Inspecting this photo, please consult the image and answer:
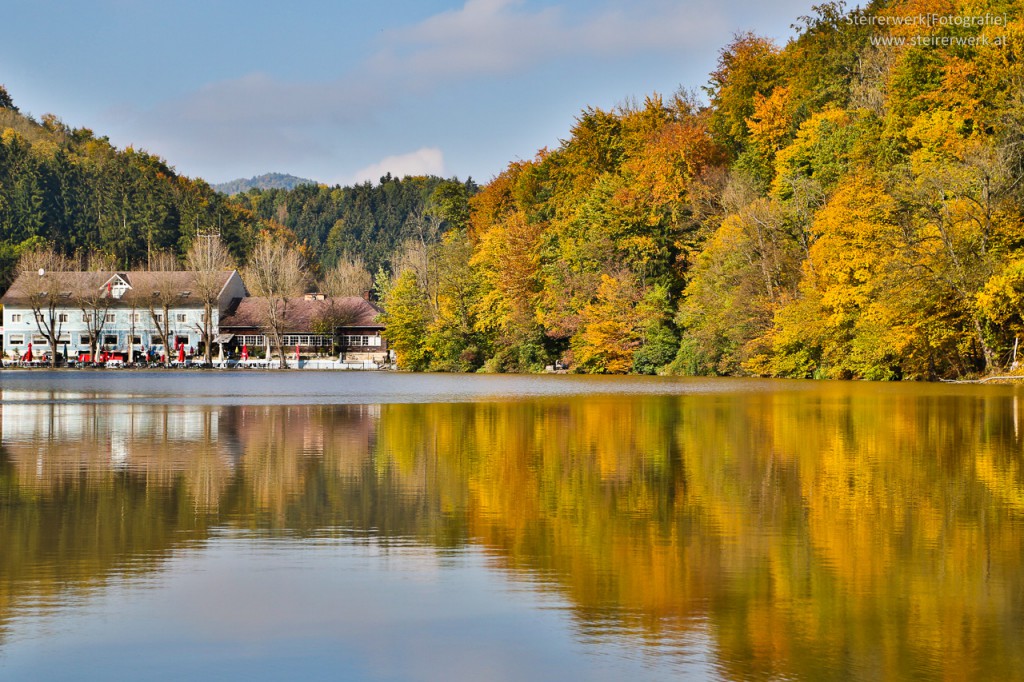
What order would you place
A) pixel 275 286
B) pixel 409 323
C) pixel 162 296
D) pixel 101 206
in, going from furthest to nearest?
pixel 101 206 → pixel 275 286 → pixel 162 296 → pixel 409 323

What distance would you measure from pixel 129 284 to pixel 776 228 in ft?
253

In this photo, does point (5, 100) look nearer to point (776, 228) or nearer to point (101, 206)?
point (101, 206)

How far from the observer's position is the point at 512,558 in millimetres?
10195

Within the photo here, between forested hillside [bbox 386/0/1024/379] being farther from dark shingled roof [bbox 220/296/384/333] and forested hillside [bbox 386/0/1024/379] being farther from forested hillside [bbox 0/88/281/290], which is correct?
forested hillside [bbox 0/88/281/290]

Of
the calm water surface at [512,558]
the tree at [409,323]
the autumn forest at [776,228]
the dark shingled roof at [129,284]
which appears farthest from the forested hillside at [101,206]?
the calm water surface at [512,558]

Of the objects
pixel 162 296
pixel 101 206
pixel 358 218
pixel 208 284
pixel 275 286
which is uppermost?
pixel 358 218

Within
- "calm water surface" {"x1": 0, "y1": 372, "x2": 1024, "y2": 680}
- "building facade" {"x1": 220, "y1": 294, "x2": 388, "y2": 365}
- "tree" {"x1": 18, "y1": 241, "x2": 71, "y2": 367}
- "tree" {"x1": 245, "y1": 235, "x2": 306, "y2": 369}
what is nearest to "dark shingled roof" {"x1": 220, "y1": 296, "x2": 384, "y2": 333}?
"building facade" {"x1": 220, "y1": 294, "x2": 388, "y2": 365}

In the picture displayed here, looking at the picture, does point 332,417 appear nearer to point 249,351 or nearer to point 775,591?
point 775,591

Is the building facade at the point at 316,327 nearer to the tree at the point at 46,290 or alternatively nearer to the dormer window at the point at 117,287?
the dormer window at the point at 117,287

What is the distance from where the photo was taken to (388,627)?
25.8 ft

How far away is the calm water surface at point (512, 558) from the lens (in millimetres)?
7203

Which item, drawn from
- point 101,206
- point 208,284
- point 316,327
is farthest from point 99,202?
point 316,327

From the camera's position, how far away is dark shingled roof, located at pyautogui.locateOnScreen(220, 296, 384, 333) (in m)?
109

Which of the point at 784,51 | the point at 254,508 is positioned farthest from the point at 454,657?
the point at 784,51
